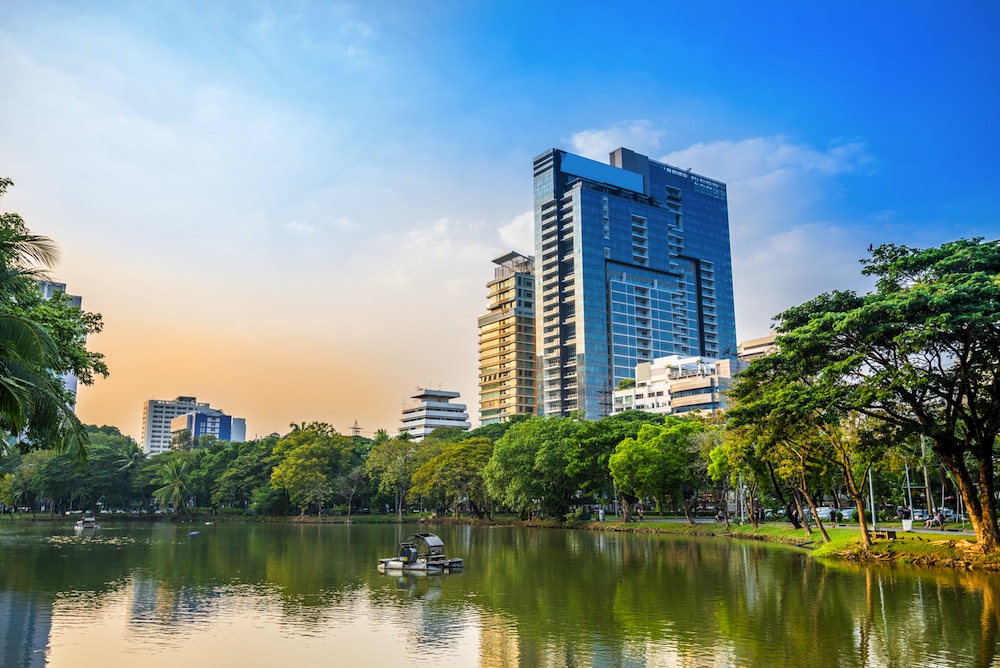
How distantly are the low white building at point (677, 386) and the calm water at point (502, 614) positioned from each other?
349 feet

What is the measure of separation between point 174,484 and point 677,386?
314 feet

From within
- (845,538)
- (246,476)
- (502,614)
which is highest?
(246,476)

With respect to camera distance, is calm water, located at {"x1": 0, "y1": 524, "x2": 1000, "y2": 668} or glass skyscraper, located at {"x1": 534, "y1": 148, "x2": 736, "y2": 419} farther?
glass skyscraper, located at {"x1": 534, "y1": 148, "x2": 736, "y2": 419}

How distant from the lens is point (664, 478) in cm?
6975

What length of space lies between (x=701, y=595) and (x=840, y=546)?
61.5 ft

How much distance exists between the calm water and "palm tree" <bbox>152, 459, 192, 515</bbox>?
73.0 m

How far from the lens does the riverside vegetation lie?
27.1 metres

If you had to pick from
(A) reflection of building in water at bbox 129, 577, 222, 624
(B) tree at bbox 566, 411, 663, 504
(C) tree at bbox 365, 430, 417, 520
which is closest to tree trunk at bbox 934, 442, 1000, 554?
(A) reflection of building in water at bbox 129, 577, 222, 624

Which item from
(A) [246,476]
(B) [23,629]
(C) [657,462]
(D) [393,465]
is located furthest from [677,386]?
(B) [23,629]

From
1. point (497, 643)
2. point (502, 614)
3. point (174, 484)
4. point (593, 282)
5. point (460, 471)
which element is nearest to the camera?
point (497, 643)

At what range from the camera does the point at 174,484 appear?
115000 millimetres

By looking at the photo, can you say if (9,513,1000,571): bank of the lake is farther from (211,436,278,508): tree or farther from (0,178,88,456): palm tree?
(0,178,88,456): palm tree

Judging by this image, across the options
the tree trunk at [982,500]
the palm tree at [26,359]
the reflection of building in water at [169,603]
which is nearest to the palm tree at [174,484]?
the reflection of building in water at [169,603]

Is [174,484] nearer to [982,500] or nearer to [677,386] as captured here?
[677,386]
